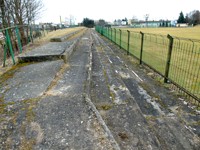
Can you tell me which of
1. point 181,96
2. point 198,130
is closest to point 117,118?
point 198,130

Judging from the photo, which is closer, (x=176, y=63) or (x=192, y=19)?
(x=176, y=63)

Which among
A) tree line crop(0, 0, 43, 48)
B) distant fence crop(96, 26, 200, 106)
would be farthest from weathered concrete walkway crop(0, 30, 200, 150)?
tree line crop(0, 0, 43, 48)

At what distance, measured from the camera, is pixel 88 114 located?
301 cm

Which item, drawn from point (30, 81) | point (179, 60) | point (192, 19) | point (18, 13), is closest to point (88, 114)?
point (30, 81)

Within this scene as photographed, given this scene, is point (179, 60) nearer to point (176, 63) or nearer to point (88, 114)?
point (176, 63)

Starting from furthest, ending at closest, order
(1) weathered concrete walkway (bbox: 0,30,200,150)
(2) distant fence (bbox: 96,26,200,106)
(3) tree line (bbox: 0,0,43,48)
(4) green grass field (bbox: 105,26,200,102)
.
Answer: (3) tree line (bbox: 0,0,43,48) → (4) green grass field (bbox: 105,26,200,102) → (2) distant fence (bbox: 96,26,200,106) → (1) weathered concrete walkway (bbox: 0,30,200,150)

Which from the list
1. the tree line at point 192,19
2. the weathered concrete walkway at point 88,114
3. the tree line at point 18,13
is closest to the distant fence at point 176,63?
the weathered concrete walkway at point 88,114

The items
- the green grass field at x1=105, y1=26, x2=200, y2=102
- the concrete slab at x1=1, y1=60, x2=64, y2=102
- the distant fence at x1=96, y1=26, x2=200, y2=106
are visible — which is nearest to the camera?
the concrete slab at x1=1, y1=60, x2=64, y2=102

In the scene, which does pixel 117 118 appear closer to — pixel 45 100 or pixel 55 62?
pixel 45 100

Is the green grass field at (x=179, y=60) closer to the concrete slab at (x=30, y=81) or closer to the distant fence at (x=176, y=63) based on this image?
the distant fence at (x=176, y=63)

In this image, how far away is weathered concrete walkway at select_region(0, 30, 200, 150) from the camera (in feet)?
8.12

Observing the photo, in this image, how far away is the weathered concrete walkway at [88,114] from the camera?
247cm

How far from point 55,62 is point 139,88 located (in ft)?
10.4

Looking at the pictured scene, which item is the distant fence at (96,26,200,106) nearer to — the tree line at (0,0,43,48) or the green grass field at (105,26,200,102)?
the green grass field at (105,26,200,102)
